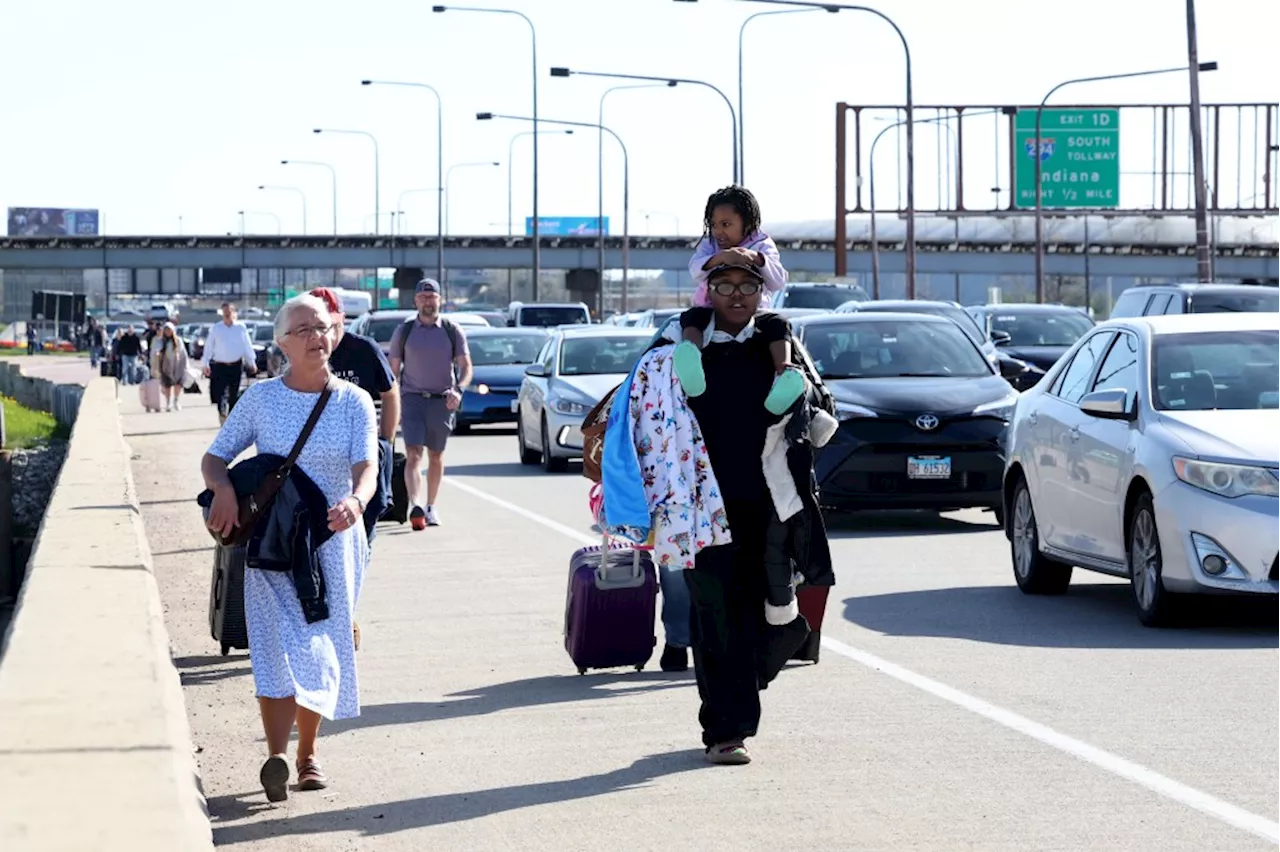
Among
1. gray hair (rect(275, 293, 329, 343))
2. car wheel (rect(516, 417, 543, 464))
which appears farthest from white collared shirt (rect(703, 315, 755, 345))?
car wheel (rect(516, 417, 543, 464))

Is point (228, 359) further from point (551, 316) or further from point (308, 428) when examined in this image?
point (551, 316)

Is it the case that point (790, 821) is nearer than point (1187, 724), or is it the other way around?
point (790, 821)

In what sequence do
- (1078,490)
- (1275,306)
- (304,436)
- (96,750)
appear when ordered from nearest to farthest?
(96,750) → (304,436) → (1078,490) → (1275,306)

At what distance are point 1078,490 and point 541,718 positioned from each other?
4568mm

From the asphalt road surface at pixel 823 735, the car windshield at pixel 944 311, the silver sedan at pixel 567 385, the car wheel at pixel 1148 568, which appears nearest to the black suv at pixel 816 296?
the car windshield at pixel 944 311

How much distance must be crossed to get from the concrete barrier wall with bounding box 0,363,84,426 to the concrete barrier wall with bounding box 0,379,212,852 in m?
25.7

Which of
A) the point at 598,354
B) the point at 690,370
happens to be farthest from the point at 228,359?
the point at 690,370

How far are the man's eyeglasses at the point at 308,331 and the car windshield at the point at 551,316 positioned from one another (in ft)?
153

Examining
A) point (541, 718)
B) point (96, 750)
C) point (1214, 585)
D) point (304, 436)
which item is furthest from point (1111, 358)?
point (96, 750)

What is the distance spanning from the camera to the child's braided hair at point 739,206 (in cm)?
867

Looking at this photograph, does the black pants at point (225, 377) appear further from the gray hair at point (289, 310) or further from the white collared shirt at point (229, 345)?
the gray hair at point (289, 310)

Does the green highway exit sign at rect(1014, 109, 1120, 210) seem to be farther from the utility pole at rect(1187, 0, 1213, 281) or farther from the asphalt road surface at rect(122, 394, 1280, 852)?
the asphalt road surface at rect(122, 394, 1280, 852)

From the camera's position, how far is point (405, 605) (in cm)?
1362

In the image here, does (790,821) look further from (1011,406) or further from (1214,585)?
(1011,406)
